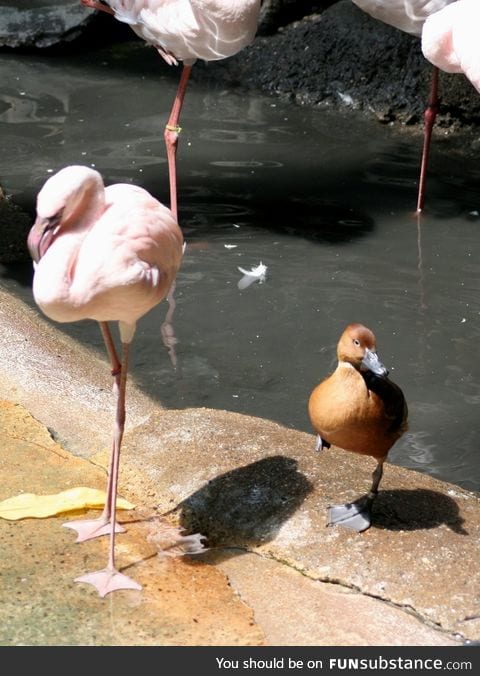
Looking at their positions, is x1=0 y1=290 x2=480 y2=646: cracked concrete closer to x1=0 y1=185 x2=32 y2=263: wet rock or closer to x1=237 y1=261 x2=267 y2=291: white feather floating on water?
x1=237 y1=261 x2=267 y2=291: white feather floating on water

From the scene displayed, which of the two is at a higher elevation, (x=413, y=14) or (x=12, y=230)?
(x=413, y=14)

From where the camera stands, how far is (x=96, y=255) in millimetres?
3068

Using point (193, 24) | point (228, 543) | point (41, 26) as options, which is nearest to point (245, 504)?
point (228, 543)

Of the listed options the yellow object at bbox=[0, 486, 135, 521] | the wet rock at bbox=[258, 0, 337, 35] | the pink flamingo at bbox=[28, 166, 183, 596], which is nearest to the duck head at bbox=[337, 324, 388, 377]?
the pink flamingo at bbox=[28, 166, 183, 596]

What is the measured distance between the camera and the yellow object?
3418 millimetres

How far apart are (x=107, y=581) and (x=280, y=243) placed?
3585mm

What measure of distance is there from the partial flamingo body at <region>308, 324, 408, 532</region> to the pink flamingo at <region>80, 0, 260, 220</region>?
317cm

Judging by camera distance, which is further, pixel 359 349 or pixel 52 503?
pixel 52 503

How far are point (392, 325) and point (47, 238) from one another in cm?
278

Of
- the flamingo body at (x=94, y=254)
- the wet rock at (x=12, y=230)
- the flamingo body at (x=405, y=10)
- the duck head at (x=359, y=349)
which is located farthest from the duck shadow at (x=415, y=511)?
the flamingo body at (x=405, y=10)

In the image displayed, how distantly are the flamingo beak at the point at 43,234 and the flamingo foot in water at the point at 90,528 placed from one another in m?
0.88

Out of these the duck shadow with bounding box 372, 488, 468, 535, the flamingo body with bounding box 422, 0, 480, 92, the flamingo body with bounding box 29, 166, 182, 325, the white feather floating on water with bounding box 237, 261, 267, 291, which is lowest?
the white feather floating on water with bounding box 237, 261, 267, 291

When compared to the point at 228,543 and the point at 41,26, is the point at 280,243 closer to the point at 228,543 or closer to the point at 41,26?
the point at 228,543

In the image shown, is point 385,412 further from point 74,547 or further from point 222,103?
point 222,103
